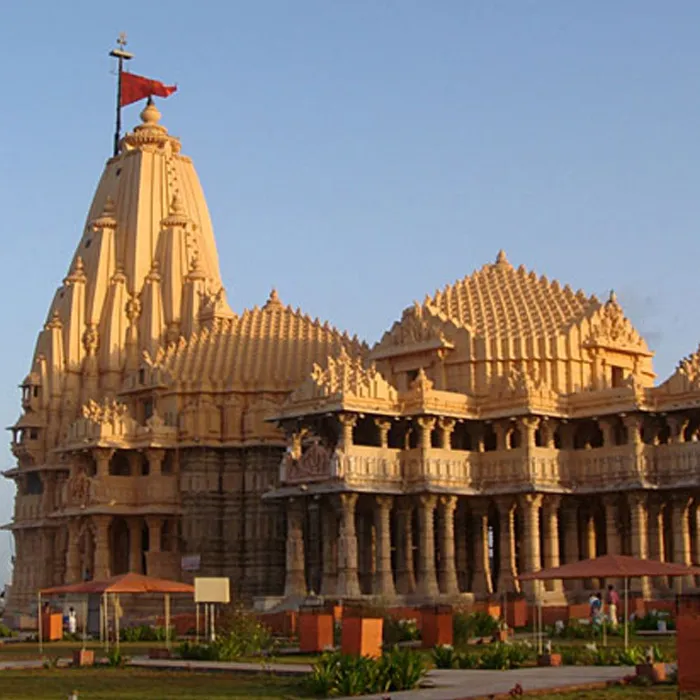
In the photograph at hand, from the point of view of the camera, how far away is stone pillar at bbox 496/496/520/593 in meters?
73.1

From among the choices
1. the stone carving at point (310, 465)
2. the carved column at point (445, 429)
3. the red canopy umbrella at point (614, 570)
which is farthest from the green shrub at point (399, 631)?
the carved column at point (445, 429)

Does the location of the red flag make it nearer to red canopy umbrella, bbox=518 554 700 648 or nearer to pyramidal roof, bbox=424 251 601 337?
pyramidal roof, bbox=424 251 601 337

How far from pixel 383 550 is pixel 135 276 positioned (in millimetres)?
38910

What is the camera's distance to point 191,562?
86500 millimetres

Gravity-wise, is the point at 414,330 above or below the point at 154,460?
above

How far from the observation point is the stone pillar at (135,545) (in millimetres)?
88312

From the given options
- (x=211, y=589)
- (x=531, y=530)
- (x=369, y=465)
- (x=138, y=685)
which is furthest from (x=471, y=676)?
(x=531, y=530)

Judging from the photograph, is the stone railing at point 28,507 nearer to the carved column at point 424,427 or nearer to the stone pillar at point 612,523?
the carved column at point 424,427

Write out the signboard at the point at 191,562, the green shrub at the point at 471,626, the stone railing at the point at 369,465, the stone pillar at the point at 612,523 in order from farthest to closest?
the signboard at the point at 191,562 < the stone pillar at the point at 612,523 < the stone railing at the point at 369,465 < the green shrub at the point at 471,626

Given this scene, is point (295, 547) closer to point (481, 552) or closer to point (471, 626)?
point (481, 552)

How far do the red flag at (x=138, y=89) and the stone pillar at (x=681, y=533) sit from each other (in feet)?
194

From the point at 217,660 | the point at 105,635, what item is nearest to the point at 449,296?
the point at 105,635

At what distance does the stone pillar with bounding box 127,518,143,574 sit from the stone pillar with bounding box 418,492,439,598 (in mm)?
21796

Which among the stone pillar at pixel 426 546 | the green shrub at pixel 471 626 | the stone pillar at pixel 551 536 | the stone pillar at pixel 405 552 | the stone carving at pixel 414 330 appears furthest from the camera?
the stone carving at pixel 414 330
